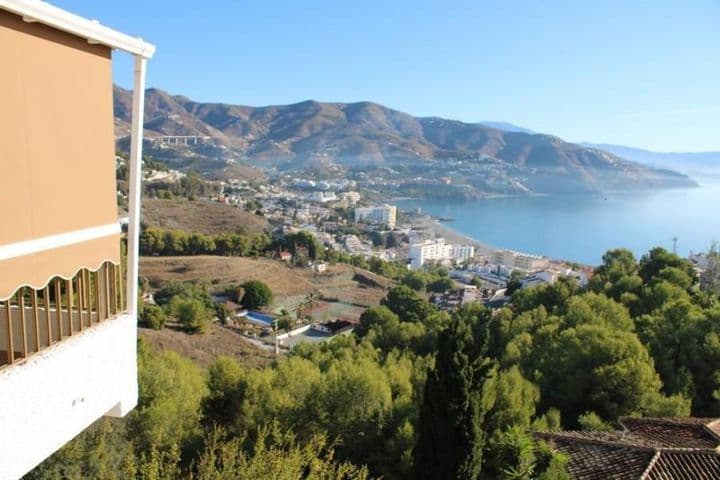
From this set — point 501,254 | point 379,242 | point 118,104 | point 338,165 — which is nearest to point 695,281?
point 501,254

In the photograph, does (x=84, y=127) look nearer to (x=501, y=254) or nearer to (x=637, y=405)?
(x=637, y=405)

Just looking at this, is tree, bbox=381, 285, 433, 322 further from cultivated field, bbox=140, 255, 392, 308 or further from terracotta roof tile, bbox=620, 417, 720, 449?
terracotta roof tile, bbox=620, 417, 720, 449

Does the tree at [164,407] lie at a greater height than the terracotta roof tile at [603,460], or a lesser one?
lesser

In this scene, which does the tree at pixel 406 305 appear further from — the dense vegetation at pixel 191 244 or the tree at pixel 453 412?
the dense vegetation at pixel 191 244

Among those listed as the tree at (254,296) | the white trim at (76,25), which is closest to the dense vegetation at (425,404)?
the white trim at (76,25)

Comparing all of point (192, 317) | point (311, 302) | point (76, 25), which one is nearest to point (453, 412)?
point (76, 25)
